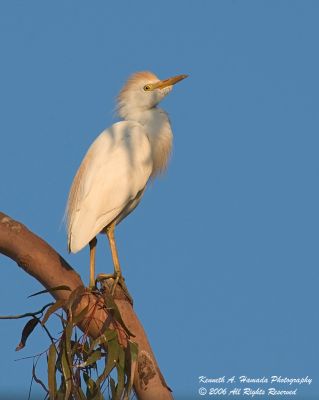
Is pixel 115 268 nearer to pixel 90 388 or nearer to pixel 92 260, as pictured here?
pixel 92 260

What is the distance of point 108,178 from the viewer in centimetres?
514

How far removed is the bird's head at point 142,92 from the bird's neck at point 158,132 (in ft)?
0.20

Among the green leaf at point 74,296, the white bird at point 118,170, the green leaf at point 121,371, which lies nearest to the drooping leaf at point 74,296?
the green leaf at point 74,296

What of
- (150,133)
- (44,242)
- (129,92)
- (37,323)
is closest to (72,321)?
(37,323)

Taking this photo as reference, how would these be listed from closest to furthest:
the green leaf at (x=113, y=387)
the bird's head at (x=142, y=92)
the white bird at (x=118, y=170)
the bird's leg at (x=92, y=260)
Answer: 1. the green leaf at (x=113, y=387)
2. the bird's leg at (x=92, y=260)
3. the white bird at (x=118, y=170)
4. the bird's head at (x=142, y=92)

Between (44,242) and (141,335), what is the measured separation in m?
0.62

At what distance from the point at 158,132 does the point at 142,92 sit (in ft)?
1.55

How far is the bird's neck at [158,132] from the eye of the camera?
5668mm

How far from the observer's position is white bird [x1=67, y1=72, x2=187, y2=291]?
4.85 meters

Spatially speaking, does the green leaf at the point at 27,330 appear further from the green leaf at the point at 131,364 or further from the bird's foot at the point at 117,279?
the bird's foot at the point at 117,279

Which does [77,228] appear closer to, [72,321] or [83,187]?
[83,187]

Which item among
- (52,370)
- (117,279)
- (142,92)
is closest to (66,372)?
(52,370)

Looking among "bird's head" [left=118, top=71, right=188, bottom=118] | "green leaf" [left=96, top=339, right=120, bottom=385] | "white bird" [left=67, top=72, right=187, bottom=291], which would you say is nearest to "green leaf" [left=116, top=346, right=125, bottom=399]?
"green leaf" [left=96, top=339, right=120, bottom=385]

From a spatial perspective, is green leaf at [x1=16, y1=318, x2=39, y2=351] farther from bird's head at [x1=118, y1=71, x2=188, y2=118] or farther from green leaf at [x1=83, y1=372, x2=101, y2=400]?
bird's head at [x1=118, y1=71, x2=188, y2=118]
